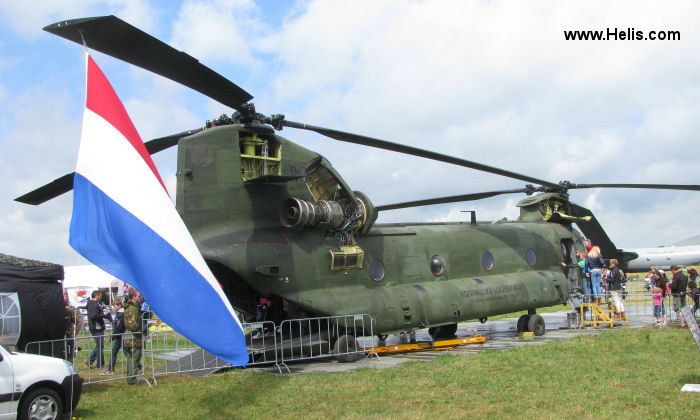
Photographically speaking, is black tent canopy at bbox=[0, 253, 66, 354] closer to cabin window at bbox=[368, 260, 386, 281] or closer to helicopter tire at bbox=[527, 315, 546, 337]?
cabin window at bbox=[368, 260, 386, 281]

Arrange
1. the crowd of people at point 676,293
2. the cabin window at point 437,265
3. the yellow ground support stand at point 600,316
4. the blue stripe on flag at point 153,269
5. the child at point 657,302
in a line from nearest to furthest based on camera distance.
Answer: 1. the blue stripe on flag at point 153,269
2. the cabin window at point 437,265
3. the crowd of people at point 676,293
4. the child at point 657,302
5. the yellow ground support stand at point 600,316

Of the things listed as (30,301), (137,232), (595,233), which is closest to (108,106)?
(137,232)

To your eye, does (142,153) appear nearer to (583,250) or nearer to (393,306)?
(393,306)

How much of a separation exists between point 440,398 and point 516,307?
360 inches

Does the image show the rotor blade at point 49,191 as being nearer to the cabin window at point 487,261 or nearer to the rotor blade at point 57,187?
the rotor blade at point 57,187

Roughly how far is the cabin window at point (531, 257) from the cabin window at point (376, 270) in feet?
19.9

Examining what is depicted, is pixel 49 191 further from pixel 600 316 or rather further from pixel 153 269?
pixel 600 316

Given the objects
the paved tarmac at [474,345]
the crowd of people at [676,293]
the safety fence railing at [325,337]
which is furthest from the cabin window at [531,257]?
the safety fence railing at [325,337]

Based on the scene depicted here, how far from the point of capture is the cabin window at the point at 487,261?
690 inches

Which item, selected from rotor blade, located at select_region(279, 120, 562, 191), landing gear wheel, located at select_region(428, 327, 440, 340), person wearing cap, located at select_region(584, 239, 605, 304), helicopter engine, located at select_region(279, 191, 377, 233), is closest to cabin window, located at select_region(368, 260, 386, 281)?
helicopter engine, located at select_region(279, 191, 377, 233)

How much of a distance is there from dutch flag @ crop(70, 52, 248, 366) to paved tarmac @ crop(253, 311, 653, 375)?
17.9ft

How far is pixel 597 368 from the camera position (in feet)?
35.0

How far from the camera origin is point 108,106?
779cm

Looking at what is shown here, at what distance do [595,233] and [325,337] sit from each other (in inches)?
512
